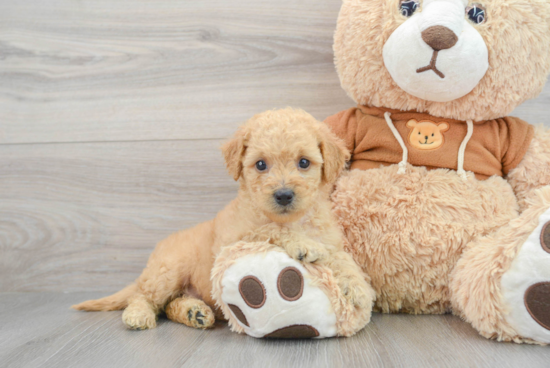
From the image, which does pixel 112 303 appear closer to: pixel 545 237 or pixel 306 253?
pixel 306 253

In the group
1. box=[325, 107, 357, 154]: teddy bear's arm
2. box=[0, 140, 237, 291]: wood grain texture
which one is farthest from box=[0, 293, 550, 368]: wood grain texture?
box=[325, 107, 357, 154]: teddy bear's arm

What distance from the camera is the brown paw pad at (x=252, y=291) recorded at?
110 cm

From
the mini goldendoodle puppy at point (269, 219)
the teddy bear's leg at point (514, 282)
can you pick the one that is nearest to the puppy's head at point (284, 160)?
the mini goldendoodle puppy at point (269, 219)

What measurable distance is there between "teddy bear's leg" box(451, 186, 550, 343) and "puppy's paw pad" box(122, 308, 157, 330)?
92 cm

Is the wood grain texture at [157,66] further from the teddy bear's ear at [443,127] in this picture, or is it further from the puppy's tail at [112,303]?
the puppy's tail at [112,303]

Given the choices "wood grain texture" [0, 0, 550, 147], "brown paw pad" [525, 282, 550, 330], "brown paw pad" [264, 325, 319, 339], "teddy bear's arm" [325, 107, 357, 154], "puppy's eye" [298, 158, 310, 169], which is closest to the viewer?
"brown paw pad" [525, 282, 550, 330]

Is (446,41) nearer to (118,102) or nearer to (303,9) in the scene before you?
(303,9)

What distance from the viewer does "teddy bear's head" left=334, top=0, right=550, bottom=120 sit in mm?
1204

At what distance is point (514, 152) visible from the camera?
1369 millimetres

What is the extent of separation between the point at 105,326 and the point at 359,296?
0.80 m

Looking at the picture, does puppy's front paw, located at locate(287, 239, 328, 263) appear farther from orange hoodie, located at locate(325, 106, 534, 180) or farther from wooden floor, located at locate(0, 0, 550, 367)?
wooden floor, located at locate(0, 0, 550, 367)

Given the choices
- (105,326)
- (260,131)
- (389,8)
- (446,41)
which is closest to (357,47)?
(389,8)

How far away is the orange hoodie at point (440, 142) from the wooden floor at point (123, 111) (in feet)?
1.15

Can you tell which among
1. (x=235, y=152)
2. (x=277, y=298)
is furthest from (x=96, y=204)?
(x=277, y=298)
